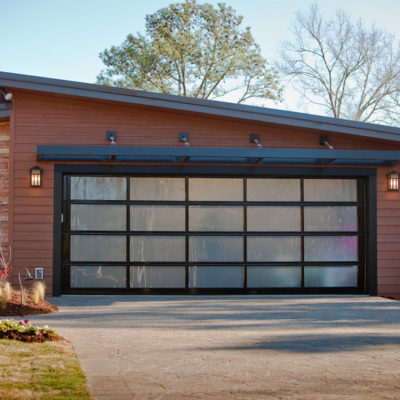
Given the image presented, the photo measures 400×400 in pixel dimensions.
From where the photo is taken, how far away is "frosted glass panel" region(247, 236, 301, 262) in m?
10.8

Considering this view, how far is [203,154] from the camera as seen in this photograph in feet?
32.9

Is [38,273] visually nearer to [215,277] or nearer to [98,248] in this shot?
[98,248]

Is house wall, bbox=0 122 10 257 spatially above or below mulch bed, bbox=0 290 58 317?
above

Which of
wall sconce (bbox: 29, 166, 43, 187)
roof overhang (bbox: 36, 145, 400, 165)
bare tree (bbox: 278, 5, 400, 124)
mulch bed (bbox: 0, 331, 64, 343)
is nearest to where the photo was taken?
mulch bed (bbox: 0, 331, 64, 343)

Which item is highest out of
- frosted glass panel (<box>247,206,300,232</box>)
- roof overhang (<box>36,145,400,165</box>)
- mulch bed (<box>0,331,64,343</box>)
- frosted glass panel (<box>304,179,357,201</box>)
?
roof overhang (<box>36,145,400,165</box>)

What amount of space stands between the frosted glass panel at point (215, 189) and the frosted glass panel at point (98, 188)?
1.28m

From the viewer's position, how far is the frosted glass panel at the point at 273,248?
35.3ft

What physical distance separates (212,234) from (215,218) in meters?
0.30

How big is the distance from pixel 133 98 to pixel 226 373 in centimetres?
631

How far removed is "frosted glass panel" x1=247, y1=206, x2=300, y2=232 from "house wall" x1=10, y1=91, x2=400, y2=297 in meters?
1.18

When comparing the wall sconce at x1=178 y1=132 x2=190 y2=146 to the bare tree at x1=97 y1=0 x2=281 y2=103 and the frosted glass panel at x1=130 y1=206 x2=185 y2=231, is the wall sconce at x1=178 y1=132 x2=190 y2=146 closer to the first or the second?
the frosted glass panel at x1=130 y1=206 x2=185 y2=231

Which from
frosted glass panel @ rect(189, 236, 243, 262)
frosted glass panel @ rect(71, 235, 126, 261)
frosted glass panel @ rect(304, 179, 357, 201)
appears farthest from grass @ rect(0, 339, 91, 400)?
frosted glass panel @ rect(304, 179, 357, 201)

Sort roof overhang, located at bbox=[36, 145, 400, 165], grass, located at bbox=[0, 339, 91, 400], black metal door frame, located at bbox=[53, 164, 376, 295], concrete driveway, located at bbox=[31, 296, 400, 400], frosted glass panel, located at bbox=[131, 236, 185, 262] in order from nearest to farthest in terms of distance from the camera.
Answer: grass, located at bbox=[0, 339, 91, 400] → concrete driveway, located at bbox=[31, 296, 400, 400] → roof overhang, located at bbox=[36, 145, 400, 165] → black metal door frame, located at bbox=[53, 164, 376, 295] → frosted glass panel, located at bbox=[131, 236, 185, 262]

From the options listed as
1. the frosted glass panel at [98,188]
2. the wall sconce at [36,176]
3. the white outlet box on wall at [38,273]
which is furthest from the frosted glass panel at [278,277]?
the wall sconce at [36,176]
